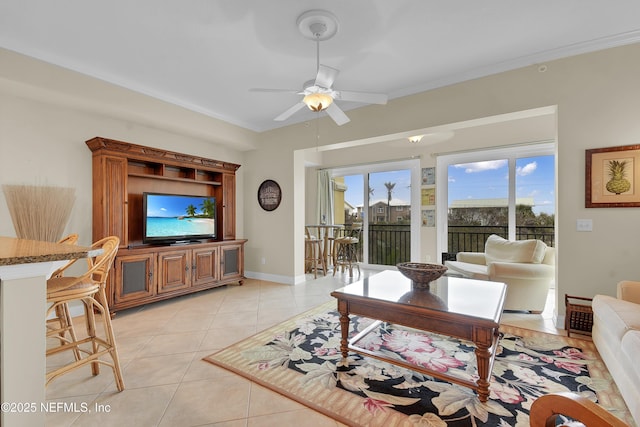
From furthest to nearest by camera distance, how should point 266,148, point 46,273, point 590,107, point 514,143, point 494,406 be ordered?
point 266,148 < point 514,143 < point 590,107 < point 494,406 < point 46,273

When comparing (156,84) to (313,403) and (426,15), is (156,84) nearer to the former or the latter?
(426,15)

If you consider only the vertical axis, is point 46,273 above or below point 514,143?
below

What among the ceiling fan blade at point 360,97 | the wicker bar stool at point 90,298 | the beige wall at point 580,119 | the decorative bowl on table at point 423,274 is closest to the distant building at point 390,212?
the beige wall at point 580,119

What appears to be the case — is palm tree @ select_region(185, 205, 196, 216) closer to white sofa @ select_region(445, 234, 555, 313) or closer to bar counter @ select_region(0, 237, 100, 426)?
bar counter @ select_region(0, 237, 100, 426)

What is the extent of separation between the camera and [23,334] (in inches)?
43.6

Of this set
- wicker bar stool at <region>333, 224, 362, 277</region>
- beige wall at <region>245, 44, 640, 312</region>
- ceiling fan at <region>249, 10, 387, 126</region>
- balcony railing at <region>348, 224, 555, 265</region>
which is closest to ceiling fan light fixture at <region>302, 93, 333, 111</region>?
ceiling fan at <region>249, 10, 387, 126</region>

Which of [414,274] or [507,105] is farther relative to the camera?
[507,105]

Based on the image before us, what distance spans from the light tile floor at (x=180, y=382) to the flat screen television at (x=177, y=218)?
94 centimetres

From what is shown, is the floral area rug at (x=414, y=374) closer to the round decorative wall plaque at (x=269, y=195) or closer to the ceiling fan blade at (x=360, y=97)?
the ceiling fan blade at (x=360, y=97)

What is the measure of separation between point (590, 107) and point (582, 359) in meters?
2.16

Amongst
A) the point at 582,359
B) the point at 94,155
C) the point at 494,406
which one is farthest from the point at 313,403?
the point at 94,155

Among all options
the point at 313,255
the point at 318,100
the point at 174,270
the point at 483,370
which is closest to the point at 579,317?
the point at 483,370

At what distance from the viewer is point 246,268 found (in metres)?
5.02

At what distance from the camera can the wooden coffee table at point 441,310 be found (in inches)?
63.7
